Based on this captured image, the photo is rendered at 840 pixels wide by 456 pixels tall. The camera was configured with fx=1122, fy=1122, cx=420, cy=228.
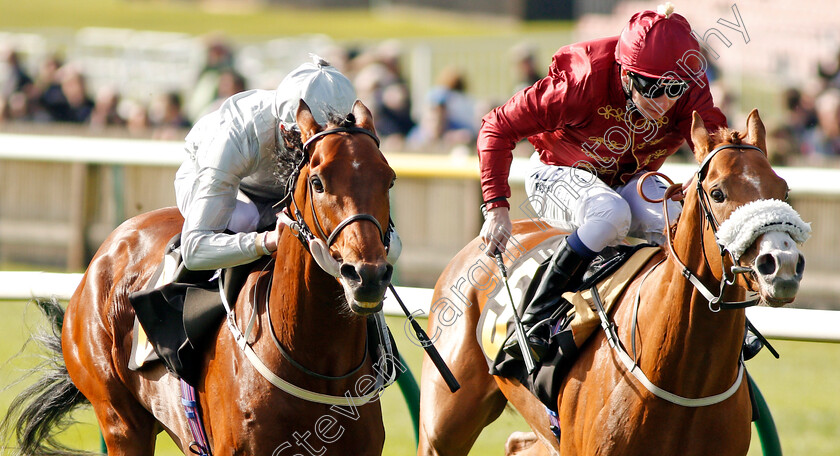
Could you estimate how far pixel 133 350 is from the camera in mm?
4207

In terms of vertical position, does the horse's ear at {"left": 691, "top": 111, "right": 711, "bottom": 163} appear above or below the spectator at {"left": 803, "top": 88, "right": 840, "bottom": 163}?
above

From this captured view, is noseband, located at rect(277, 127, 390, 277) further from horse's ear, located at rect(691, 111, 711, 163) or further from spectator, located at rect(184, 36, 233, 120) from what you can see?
spectator, located at rect(184, 36, 233, 120)

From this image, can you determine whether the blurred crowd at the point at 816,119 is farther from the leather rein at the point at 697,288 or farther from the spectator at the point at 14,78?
the spectator at the point at 14,78

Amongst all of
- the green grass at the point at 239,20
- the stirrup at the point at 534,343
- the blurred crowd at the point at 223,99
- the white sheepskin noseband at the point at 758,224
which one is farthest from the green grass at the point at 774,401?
the green grass at the point at 239,20

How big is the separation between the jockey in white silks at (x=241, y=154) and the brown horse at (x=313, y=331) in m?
0.15

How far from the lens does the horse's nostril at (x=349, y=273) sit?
10.2 ft

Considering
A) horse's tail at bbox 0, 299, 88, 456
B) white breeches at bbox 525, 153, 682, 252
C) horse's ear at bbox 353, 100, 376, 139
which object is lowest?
horse's tail at bbox 0, 299, 88, 456

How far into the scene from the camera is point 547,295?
4.20 metres

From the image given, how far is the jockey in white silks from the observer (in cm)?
Answer: 364

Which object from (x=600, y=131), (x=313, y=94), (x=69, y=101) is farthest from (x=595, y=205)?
(x=69, y=101)

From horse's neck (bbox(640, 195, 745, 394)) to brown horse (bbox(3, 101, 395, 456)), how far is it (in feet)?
3.13

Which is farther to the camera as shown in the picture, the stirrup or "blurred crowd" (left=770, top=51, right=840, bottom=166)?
"blurred crowd" (left=770, top=51, right=840, bottom=166)

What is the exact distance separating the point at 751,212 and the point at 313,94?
142cm

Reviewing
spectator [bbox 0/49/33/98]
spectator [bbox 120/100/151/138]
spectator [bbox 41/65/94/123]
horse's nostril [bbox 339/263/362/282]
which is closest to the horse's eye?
horse's nostril [bbox 339/263/362/282]
